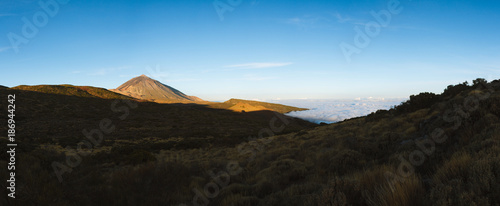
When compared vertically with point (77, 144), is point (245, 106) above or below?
above

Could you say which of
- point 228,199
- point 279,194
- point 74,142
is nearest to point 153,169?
point 228,199

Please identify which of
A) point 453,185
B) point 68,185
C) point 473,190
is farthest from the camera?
point 68,185

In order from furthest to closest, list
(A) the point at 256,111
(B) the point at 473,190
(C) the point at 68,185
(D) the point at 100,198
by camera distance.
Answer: (A) the point at 256,111 < (C) the point at 68,185 < (D) the point at 100,198 < (B) the point at 473,190

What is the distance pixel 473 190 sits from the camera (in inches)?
91.7

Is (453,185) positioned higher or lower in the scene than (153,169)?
higher

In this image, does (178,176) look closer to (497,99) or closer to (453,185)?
(453,185)

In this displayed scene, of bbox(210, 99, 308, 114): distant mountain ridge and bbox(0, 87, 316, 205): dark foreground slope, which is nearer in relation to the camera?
bbox(0, 87, 316, 205): dark foreground slope

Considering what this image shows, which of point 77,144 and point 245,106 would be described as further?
point 245,106

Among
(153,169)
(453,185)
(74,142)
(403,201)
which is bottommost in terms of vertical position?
(74,142)

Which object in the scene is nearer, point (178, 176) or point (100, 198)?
point (100, 198)

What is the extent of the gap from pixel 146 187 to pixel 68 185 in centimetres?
189

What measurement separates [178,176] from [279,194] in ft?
12.2

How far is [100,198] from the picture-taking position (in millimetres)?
4625

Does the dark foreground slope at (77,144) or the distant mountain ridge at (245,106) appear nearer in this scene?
the dark foreground slope at (77,144)
